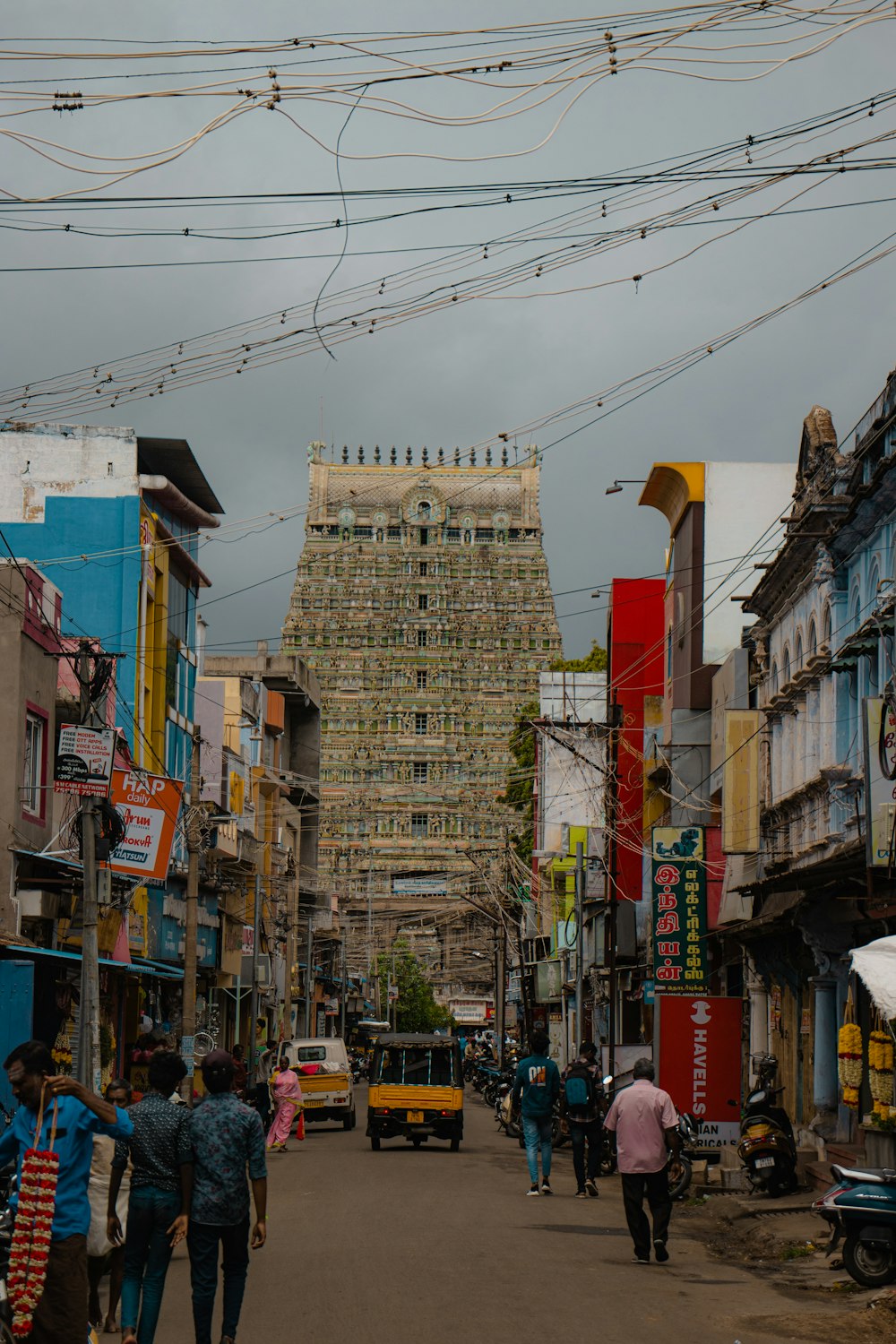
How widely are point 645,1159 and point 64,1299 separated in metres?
7.89

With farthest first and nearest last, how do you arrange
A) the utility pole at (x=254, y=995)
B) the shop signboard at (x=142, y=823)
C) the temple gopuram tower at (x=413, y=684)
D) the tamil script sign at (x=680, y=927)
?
the temple gopuram tower at (x=413, y=684)
the utility pole at (x=254, y=995)
the tamil script sign at (x=680, y=927)
the shop signboard at (x=142, y=823)

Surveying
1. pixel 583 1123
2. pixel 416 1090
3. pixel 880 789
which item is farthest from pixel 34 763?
pixel 880 789

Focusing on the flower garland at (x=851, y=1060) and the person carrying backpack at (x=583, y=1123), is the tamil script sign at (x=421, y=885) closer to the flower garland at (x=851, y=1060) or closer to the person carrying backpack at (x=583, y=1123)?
the person carrying backpack at (x=583, y=1123)

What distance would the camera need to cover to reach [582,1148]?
2194 centimetres

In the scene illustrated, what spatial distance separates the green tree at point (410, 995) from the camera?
119m

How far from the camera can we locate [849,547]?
79.2 ft

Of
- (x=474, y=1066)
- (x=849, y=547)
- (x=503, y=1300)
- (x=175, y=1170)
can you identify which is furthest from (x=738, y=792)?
(x=474, y=1066)

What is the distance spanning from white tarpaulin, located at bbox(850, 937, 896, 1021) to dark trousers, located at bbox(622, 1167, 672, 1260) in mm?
2762

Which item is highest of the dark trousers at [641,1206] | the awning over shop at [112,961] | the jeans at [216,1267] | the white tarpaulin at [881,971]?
the white tarpaulin at [881,971]

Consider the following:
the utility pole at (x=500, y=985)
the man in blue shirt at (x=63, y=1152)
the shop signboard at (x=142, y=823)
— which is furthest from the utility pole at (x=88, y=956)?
the utility pole at (x=500, y=985)

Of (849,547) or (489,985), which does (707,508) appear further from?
(489,985)

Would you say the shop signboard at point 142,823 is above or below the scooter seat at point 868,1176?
above

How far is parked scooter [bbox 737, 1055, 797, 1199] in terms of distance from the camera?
68.6 ft

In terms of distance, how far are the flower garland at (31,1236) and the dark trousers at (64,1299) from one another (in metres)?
0.08
